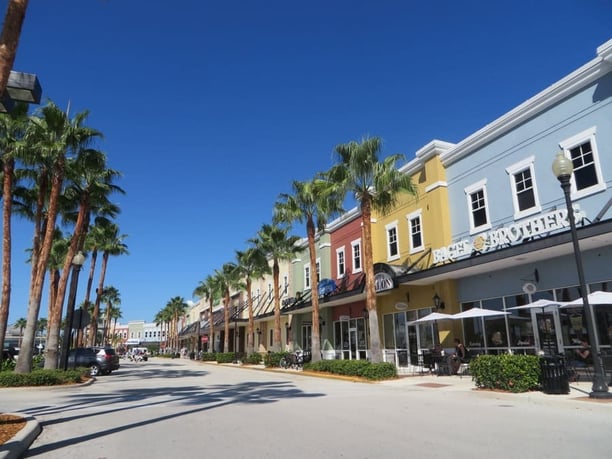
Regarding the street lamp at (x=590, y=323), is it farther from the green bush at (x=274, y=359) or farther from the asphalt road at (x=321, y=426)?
the green bush at (x=274, y=359)

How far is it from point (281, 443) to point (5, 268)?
16.9m

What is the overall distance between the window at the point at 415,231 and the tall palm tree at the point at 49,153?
15.8m

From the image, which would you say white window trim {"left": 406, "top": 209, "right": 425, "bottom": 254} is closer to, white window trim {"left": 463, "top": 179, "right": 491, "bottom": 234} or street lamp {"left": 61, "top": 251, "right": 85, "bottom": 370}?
white window trim {"left": 463, "top": 179, "right": 491, "bottom": 234}

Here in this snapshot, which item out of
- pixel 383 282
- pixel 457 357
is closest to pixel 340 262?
pixel 383 282

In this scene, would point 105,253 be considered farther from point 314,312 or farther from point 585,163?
point 585,163

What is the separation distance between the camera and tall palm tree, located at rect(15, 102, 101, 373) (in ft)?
60.2

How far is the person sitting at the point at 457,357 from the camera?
764 inches

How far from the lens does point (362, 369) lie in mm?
19719

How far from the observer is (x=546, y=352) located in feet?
55.0

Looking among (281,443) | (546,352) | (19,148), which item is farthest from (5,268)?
(546,352)

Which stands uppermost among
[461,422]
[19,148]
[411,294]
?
[19,148]

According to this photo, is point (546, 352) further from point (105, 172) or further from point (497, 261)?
point (105, 172)

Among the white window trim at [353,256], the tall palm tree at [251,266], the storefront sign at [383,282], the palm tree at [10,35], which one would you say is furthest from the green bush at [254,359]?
the palm tree at [10,35]

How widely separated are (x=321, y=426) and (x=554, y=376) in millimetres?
7004
